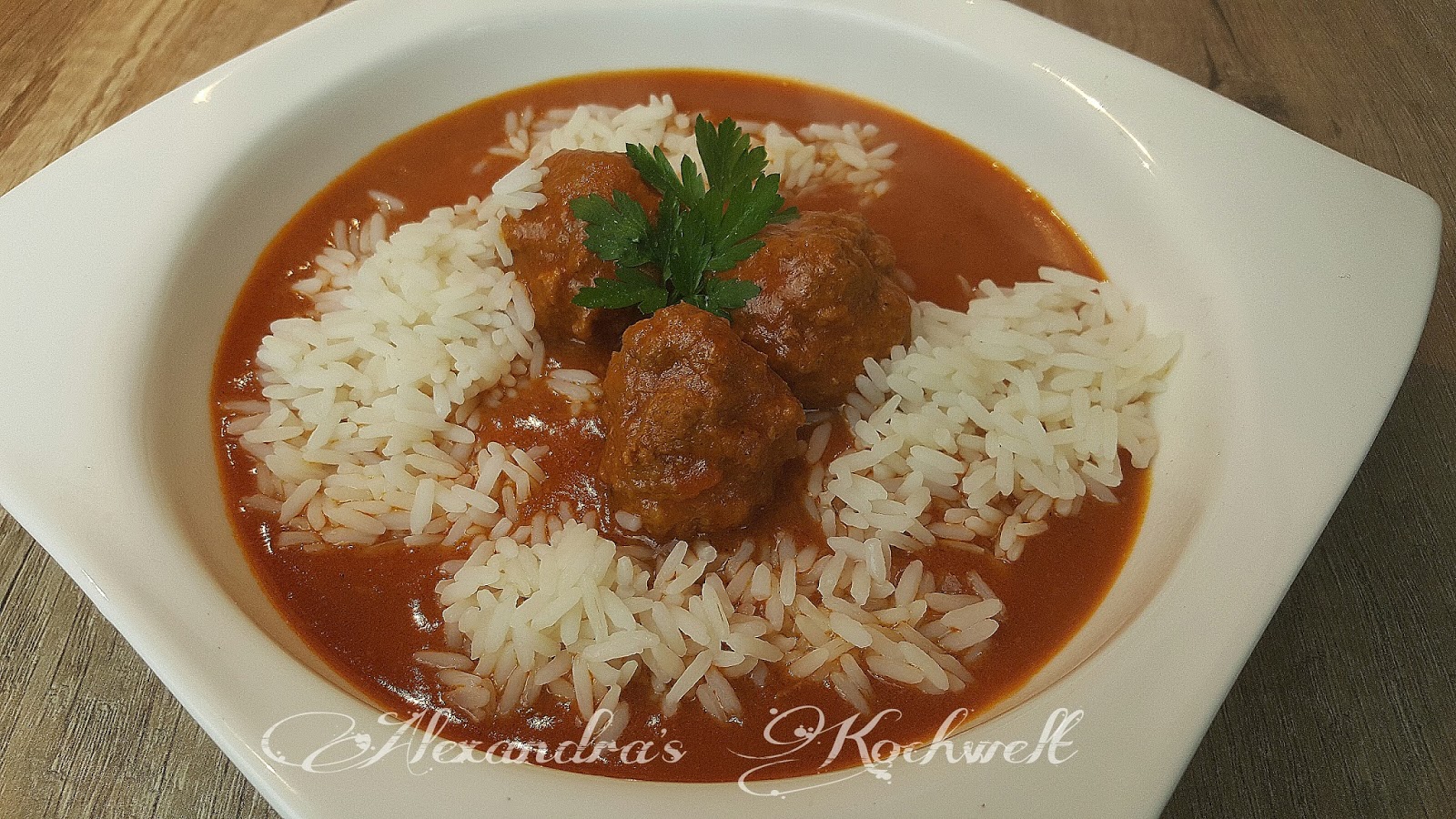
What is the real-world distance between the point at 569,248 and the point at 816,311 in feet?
2.46

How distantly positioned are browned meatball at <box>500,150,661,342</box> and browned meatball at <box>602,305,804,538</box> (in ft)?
1.30

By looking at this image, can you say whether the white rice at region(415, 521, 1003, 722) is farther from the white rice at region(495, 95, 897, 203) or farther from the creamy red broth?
the white rice at region(495, 95, 897, 203)

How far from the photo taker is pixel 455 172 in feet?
11.0

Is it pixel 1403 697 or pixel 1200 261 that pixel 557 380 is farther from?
pixel 1403 697

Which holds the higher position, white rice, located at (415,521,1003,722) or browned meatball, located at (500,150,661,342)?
browned meatball, located at (500,150,661,342)

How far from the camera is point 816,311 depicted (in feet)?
8.14

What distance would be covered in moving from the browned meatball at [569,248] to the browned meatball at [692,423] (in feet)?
1.30

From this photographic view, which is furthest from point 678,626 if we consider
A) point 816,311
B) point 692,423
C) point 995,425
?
point 995,425

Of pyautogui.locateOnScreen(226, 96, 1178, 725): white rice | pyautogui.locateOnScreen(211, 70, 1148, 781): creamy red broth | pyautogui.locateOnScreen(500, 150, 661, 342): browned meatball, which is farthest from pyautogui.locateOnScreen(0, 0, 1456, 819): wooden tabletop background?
pyautogui.locateOnScreen(500, 150, 661, 342): browned meatball

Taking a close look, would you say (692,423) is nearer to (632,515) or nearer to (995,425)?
(632,515)

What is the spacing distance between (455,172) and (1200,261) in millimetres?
2359

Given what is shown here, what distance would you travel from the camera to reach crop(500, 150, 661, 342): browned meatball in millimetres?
2721

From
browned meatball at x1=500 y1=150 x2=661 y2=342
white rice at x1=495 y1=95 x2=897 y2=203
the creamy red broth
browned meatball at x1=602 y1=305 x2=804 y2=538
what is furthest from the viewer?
white rice at x1=495 y1=95 x2=897 y2=203

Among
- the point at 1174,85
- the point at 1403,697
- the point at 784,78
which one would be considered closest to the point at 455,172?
the point at 784,78
